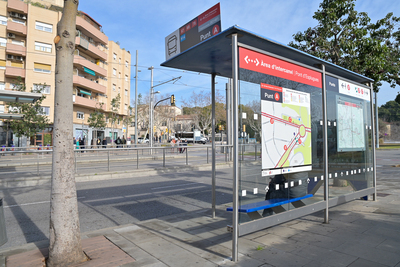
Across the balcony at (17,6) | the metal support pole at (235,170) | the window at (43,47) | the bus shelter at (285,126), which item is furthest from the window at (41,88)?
the metal support pole at (235,170)

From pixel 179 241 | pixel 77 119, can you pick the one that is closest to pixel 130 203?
pixel 179 241

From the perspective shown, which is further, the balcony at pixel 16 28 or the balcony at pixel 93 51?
the balcony at pixel 93 51

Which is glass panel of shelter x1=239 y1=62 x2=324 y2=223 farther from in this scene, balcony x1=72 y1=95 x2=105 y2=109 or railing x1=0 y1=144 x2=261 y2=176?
balcony x1=72 y1=95 x2=105 y2=109

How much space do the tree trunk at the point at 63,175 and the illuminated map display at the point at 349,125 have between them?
16.5 feet

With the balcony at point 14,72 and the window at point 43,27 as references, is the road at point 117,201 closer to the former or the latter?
the balcony at point 14,72

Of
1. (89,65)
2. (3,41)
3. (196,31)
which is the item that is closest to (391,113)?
(89,65)

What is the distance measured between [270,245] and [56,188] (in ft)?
9.59

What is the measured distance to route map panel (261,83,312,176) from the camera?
3928 mm

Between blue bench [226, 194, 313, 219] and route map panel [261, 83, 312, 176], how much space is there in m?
0.46

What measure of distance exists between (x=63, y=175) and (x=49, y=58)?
1466 inches

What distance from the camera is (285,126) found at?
422 centimetres

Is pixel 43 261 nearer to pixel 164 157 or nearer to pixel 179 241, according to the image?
pixel 179 241

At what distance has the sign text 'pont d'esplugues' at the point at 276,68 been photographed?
3746 mm

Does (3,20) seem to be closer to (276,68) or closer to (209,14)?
(209,14)
